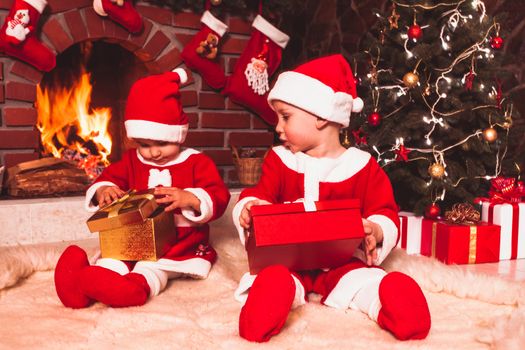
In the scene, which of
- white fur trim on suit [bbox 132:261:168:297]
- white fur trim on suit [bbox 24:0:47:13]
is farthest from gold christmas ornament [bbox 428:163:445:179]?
white fur trim on suit [bbox 24:0:47:13]

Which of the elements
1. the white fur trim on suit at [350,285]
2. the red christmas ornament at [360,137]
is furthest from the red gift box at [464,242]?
the white fur trim on suit at [350,285]

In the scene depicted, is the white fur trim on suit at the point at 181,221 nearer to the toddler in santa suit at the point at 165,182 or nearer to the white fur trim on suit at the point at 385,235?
the toddler in santa suit at the point at 165,182

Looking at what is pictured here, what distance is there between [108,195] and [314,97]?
69 cm

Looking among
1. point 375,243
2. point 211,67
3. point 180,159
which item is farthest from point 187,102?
point 375,243

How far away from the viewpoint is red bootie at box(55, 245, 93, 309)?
1322 mm

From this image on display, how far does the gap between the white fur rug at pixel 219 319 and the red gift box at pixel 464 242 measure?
318mm

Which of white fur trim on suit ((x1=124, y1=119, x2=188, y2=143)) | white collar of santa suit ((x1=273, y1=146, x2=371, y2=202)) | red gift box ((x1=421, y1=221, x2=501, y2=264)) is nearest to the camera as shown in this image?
white collar of santa suit ((x1=273, y1=146, x2=371, y2=202))

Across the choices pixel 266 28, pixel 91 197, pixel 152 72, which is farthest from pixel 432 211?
pixel 152 72

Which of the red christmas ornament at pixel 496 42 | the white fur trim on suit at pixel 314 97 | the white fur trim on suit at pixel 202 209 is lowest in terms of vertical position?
the white fur trim on suit at pixel 202 209

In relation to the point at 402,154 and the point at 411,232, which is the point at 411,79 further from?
the point at 411,232

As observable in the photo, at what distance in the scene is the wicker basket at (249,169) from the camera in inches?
Result: 108

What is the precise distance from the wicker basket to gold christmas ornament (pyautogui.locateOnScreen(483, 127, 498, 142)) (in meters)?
1.14

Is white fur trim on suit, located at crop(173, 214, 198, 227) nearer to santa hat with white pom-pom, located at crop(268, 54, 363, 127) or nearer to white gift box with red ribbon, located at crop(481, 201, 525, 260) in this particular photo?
santa hat with white pom-pom, located at crop(268, 54, 363, 127)

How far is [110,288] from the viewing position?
1.28 metres
